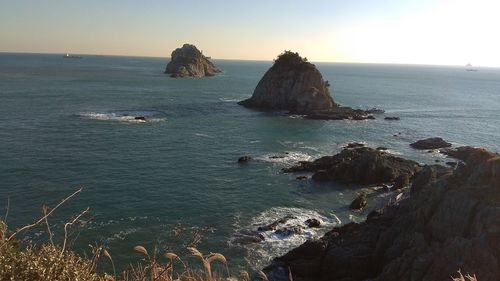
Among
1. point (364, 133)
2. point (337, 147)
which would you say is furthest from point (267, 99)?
point (337, 147)

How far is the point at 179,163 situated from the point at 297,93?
2130 inches

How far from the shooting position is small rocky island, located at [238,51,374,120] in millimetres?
99812

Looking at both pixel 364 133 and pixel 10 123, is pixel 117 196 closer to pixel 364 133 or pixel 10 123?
pixel 10 123

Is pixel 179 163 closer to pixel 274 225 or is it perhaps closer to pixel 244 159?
pixel 244 159

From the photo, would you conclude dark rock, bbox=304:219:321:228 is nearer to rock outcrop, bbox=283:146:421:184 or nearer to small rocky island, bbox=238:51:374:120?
rock outcrop, bbox=283:146:421:184

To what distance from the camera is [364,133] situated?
80.2 metres

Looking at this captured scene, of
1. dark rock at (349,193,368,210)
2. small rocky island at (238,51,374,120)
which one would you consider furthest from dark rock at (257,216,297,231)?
small rocky island at (238,51,374,120)

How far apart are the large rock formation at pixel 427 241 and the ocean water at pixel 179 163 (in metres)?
4.61

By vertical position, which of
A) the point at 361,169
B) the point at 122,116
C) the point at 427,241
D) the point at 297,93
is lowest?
the point at 361,169

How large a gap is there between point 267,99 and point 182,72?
332 feet

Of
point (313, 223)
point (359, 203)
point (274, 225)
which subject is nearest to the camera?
point (274, 225)

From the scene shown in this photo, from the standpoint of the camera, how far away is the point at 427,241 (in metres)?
25.5

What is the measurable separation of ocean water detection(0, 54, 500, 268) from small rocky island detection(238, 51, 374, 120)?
6.19 meters

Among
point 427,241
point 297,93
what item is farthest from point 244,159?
point 297,93
